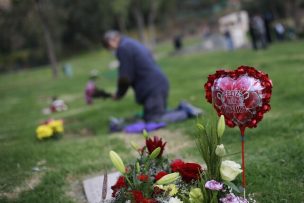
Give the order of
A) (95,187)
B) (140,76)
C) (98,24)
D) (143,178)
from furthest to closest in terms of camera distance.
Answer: (98,24) < (140,76) < (95,187) < (143,178)

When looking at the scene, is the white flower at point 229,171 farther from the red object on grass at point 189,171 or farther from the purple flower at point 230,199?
the red object on grass at point 189,171

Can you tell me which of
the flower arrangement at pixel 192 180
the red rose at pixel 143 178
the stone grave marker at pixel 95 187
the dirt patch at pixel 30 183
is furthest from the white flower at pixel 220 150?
the dirt patch at pixel 30 183

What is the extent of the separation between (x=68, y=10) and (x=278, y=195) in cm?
5310

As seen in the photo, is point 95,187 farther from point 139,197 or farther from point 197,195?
point 197,195

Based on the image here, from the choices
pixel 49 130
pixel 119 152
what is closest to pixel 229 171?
pixel 119 152

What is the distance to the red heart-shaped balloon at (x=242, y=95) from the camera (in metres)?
3.62

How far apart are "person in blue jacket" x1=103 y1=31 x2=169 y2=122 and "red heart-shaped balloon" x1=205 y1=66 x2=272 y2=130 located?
4.54 m

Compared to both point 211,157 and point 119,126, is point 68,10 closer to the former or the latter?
point 119,126

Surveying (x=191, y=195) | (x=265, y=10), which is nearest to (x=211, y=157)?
(x=191, y=195)

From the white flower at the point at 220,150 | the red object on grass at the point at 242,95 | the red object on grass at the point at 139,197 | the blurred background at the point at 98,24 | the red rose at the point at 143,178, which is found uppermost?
the red object on grass at the point at 242,95

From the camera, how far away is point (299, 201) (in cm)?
392

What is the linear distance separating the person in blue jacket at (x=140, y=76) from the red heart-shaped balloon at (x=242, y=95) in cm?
454

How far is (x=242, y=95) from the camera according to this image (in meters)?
3.63

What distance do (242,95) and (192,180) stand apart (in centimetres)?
84
